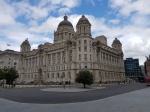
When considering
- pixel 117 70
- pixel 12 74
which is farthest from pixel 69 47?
pixel 117 70

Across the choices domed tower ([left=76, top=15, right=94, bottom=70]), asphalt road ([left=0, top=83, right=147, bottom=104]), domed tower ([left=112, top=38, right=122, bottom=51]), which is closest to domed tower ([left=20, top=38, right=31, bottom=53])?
domed tower ([left=76, top=15, right=94, bottom=70])

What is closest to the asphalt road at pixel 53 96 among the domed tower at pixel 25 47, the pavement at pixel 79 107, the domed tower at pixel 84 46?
the pavement at pixel 79 107

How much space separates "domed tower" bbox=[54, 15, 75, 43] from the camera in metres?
119

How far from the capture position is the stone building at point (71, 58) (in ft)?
312

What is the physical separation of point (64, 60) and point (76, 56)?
1141 cm

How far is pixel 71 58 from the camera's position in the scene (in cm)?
9925

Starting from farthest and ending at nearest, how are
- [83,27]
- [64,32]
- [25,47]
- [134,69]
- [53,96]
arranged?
[134,69], [25,47], [64,32], [83,27], [53,96]

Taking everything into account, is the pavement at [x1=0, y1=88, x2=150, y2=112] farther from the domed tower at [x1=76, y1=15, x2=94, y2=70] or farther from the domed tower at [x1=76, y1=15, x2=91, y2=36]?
the domed tower at [x1=76, y1=15, x2=91, y2=36]

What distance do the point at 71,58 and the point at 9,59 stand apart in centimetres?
6743

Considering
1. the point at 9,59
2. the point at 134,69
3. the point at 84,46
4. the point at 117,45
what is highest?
the point at 117,45

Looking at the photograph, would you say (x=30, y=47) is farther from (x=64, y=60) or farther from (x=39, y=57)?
(x=64, y=60)

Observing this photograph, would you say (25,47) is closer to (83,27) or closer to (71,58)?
(71,58)

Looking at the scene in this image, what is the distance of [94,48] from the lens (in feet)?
325

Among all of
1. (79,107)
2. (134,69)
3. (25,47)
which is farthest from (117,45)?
(79,107)
